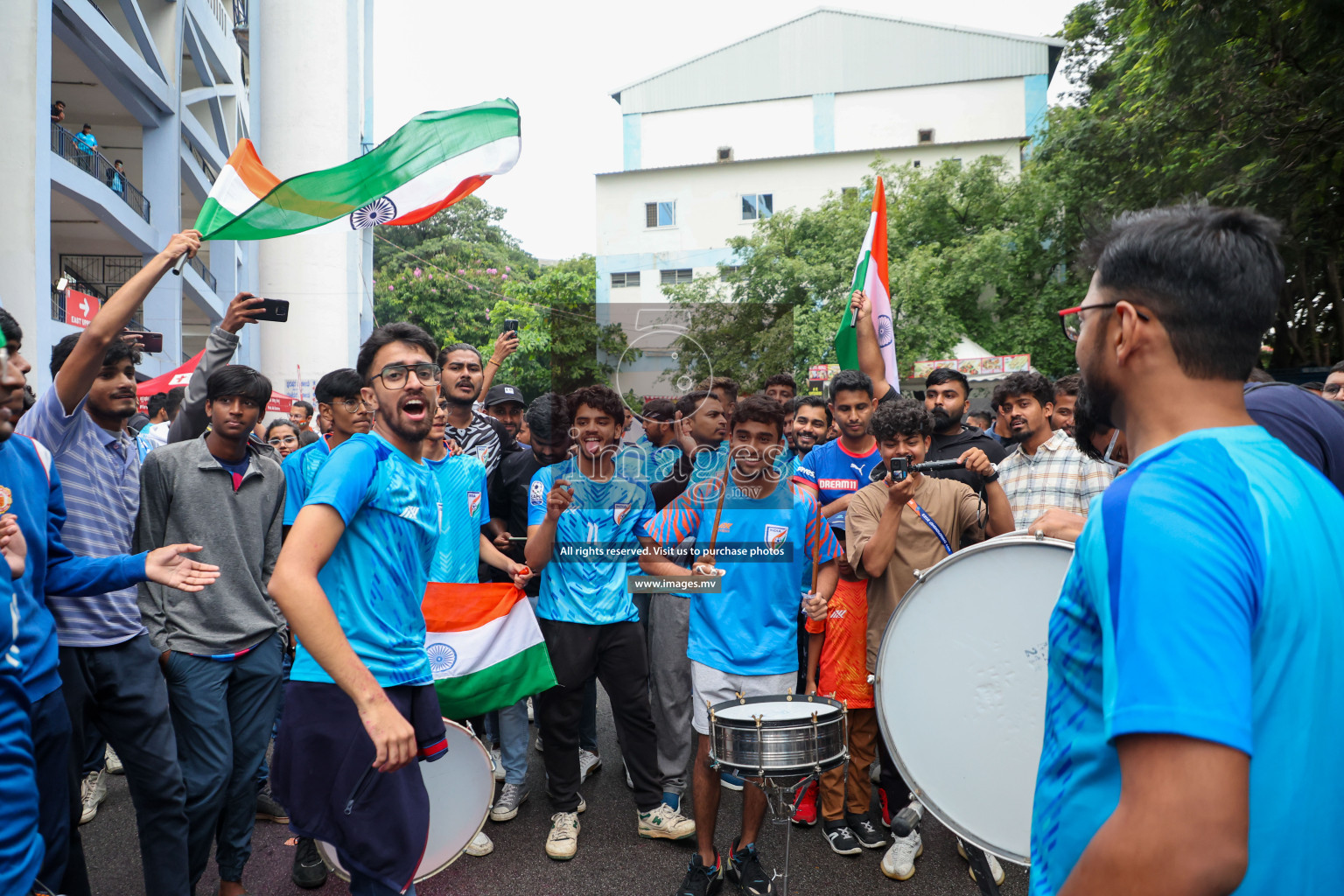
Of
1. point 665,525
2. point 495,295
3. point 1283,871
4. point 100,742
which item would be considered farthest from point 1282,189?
point 495,295

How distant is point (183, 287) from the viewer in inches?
874

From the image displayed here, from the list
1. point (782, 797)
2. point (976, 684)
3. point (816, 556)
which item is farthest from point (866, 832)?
point (976, 684)

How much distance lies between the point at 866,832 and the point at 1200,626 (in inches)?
148

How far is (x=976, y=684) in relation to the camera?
2.91 m

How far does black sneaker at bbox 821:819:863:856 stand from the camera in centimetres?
429

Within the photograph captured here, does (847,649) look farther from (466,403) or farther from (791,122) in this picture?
(791,122)

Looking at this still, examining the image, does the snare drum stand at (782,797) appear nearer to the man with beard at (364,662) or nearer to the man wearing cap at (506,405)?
the man with beard at (364,662)

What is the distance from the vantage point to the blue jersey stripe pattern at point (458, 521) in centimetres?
473

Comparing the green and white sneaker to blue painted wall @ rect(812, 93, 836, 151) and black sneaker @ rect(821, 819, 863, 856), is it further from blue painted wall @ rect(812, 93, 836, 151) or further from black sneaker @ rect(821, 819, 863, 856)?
blue painted wall @ rect(812, 93, 836, 151)

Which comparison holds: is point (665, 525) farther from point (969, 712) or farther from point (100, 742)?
point (100, 742)

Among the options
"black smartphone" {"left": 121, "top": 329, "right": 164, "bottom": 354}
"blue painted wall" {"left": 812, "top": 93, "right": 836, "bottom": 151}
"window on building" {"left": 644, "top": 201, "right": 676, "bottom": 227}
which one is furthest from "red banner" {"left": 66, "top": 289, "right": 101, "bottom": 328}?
"blue painted wall" {"left": 812, "top": 93, "right": 836, "bottom": 151}

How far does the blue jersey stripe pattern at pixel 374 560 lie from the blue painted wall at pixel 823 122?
35262mm

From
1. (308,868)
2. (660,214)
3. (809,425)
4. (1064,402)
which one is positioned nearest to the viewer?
(308,868)

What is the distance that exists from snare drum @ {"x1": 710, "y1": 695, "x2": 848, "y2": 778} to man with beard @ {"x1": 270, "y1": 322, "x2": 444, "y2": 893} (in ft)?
3.52
